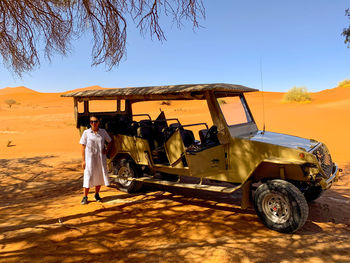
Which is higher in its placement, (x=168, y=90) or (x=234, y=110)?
(x=168, y=90)

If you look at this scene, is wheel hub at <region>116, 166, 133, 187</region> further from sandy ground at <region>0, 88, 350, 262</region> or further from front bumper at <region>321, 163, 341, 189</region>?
front bumper at <region>321, 163, 341, 189</region>

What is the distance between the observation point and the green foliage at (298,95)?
140ft

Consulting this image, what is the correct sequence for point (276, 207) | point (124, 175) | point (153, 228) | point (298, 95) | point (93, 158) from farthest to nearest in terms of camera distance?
point (298, 95), point (124, 175), point (93, 158), point (153, 228), point (276, 207)

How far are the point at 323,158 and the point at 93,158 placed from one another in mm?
4447

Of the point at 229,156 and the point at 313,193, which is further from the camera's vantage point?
the point at 313,193

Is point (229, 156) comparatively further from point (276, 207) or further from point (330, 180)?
point (330, 180)

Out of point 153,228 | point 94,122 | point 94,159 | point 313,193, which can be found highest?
point 94,122

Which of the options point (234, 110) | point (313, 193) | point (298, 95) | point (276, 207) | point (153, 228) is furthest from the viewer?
point (298, 95)

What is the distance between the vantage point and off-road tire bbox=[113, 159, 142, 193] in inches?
249

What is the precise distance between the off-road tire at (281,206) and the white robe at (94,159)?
3257mm

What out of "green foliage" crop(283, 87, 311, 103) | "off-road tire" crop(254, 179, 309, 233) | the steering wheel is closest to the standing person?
the steering wheel

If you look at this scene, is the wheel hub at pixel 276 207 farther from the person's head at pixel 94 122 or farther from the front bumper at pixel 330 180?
the person's head at pixel 94 122

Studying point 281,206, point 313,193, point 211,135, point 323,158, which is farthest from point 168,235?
point 313,193

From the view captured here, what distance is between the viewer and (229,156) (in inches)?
188
